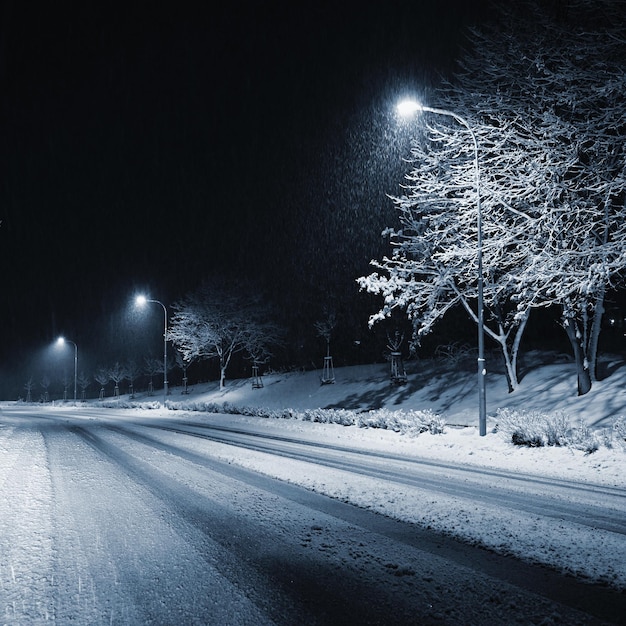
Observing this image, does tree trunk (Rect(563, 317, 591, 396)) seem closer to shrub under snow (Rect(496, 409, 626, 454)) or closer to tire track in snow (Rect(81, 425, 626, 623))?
shrub under snow (Rect(496, 409, 626, 454))

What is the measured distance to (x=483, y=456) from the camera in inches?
508

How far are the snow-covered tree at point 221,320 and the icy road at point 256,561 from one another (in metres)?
43.1

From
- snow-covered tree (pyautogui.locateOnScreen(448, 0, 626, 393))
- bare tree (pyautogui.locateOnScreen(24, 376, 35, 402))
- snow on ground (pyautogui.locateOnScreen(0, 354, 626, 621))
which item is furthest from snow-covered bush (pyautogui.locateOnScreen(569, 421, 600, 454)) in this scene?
bare tree (pyautogui.locateOnScreen(24, 376, 35, 402))

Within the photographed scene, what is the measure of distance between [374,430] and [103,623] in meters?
16.7

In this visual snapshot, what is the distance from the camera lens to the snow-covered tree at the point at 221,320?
5238 cm

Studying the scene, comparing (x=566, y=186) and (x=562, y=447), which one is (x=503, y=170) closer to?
(x=566, y=186)

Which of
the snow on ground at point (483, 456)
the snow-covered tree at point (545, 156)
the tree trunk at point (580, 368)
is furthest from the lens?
the tree trunk at point (580, 368)

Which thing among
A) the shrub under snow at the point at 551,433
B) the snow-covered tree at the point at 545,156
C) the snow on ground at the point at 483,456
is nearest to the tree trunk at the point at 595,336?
the snow-covered tree at the point at 545,156

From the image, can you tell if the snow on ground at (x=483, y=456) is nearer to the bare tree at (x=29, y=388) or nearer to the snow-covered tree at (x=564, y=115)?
the snow-covered tree at (x=564, y=115)

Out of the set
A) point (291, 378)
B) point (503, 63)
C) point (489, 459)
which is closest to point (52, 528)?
point (489, 459)

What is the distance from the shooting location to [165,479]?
31.4ft

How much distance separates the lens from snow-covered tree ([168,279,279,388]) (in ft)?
172

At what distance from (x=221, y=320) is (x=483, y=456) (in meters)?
41.7

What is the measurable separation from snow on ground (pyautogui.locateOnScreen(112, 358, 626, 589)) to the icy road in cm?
36
